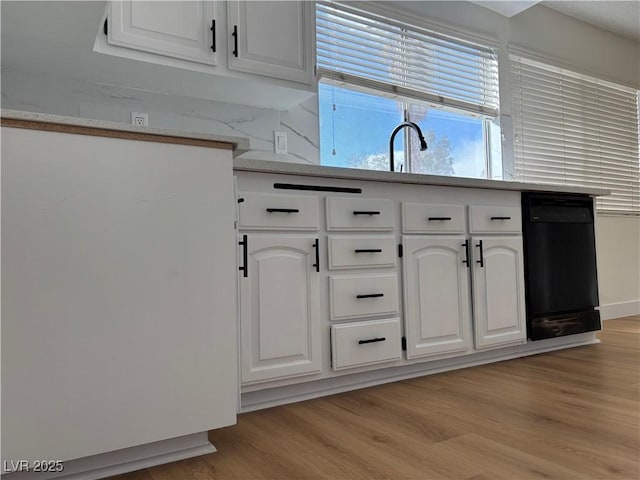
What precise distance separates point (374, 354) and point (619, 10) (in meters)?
3.65

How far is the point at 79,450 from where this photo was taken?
3.69ft

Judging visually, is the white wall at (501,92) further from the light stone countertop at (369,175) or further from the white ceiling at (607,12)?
the light stone countertop at (369,175)

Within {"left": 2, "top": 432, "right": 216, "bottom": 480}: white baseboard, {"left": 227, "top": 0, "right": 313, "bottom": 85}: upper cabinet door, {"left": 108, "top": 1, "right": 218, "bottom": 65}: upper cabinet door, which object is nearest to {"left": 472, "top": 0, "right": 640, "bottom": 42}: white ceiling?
{"left": 227, "top": 0, "right": 313, "bottom": 85}: upper cabinet door

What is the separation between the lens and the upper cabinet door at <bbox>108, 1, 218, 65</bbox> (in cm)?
186

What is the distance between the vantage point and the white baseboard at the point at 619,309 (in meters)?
3.76

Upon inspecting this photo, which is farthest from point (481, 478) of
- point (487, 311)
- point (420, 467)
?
point (487, 311)

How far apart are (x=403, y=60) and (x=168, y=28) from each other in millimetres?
1647

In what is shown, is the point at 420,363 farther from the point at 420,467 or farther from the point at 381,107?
the point at 381,107

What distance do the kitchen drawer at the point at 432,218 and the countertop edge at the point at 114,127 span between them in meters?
0.93

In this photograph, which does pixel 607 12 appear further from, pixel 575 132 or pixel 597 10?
pixel 575 132

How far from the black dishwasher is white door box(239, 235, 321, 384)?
1.30m

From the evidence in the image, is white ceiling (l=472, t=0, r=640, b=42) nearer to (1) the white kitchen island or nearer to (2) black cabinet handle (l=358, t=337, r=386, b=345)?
(2) black cabinet handle (l=358, t=337, r=386, b=345)

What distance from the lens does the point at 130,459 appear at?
123 centimetres

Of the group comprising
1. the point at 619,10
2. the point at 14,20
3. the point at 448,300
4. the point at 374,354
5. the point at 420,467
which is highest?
the point at 619,10
